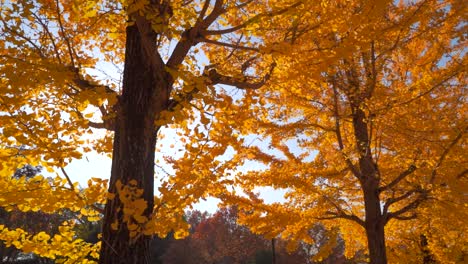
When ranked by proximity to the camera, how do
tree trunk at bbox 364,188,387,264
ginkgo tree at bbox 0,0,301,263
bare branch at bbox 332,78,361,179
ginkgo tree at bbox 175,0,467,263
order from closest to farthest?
ginkgo tree at bbox 0,0,301,263
ginkgo tree at bbox 175,0,467,263
bare branch at bbox 332,78,361,179
tree trunk at bbox 364,188,387,264

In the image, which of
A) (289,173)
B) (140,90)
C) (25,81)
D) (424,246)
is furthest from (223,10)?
(424,246)

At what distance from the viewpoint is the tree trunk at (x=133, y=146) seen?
2891mm

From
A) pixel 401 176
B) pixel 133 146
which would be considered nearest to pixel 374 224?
pixel 401 176

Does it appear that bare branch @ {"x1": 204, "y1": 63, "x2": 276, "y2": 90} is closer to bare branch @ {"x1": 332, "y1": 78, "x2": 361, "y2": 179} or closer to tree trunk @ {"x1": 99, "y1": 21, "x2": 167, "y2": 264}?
tree trunk @ {"x1": 99, "y1": 21, "x2": 167, "y2": 264}

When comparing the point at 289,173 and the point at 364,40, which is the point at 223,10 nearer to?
the point at 364,40

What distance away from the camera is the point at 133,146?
10.1 ft

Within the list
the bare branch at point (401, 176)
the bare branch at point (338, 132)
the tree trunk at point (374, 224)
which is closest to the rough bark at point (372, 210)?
the tree trunk at point (374, 224)

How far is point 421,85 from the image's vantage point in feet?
15.4

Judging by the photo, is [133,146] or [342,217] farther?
[342,217]

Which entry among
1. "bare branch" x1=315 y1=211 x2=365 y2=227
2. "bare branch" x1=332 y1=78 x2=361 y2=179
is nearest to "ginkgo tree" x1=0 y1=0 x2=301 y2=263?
"bare branch" x1=332 y1=78 x2=361 y2=179

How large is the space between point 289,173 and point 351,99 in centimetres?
161

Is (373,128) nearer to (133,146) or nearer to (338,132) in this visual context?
(338,132)

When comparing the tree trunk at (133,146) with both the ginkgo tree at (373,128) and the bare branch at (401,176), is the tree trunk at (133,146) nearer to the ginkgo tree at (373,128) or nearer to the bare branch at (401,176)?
the ginkgo tree at (373,128)

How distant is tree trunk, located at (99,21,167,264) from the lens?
114 inches
